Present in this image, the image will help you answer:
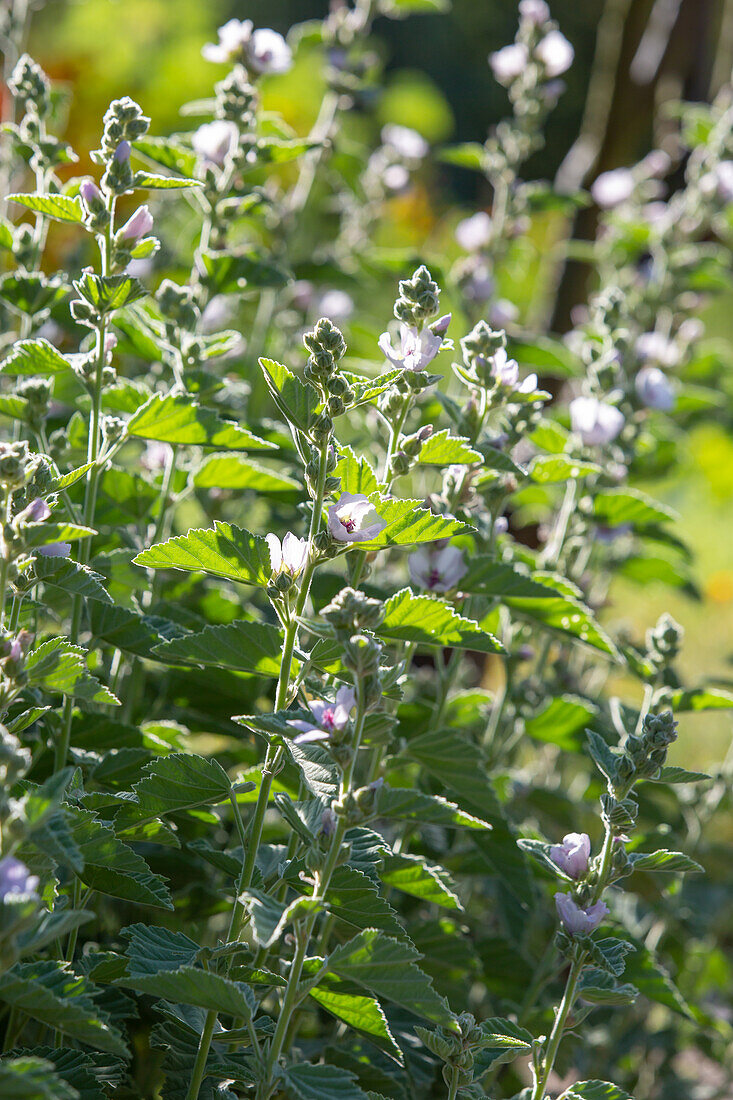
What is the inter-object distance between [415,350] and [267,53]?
2.88ft

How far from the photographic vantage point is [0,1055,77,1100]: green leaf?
2.52ft

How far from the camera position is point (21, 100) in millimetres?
1600

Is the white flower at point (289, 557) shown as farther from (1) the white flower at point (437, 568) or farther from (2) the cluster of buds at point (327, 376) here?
(1) the white flower at point (437, 568)

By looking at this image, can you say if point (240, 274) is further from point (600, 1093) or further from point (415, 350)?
point (600, 1093)

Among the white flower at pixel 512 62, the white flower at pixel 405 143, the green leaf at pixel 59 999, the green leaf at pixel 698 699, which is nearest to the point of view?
the green leaf at pixel 59 999

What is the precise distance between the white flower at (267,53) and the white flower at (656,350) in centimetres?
101

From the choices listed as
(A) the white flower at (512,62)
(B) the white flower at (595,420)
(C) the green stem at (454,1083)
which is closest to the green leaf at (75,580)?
(C) the green stem at (454,1083)

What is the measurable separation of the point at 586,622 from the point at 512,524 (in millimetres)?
1581

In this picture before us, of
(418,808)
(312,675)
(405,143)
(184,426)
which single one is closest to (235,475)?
(184,426)

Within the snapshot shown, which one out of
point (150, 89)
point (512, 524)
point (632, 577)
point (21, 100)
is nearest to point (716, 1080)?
point (632, 577)

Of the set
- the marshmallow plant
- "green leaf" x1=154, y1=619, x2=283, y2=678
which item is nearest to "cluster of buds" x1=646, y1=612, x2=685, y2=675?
the marshmallow plant

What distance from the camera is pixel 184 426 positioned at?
1.29 m

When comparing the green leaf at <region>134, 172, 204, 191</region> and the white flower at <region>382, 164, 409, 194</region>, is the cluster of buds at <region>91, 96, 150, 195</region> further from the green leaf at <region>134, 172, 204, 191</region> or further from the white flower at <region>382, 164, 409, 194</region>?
the white flower at <region>382, 164, 409, 194</region>

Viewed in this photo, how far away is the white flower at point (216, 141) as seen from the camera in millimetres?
1651
